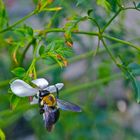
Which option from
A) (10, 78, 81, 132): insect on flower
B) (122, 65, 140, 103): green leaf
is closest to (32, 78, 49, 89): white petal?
(10, 78, 81, 132): insect on flower

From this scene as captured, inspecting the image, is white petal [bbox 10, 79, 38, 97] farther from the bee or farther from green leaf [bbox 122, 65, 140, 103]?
green leaf [bbox 122, 65, 140, 103]

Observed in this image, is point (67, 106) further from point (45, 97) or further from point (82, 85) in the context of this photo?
point (82, 85)

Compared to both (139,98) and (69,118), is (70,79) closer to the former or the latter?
(69,118)

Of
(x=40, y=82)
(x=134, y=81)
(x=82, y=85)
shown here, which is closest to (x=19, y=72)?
(x=40, y=82)

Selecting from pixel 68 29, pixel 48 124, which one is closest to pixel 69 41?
pixel 68 29

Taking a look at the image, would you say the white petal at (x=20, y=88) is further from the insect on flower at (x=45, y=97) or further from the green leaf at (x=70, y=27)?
the green leaf at (x=70, y=27)
